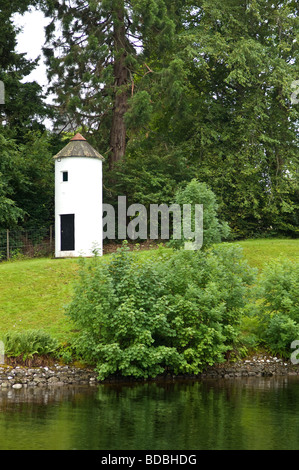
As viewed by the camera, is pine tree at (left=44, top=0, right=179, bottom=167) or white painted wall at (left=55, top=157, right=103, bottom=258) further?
pine tree at (left=44, top=0, right=179, bottom=167)

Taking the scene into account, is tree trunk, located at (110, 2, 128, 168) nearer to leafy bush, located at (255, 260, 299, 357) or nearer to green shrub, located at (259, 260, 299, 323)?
green shrub, located at (259, 260, 299, 323)

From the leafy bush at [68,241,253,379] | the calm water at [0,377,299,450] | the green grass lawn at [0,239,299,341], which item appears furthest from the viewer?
the green grass lawn at [0,239,299,341]

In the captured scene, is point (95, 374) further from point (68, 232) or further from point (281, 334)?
point (68, 232)

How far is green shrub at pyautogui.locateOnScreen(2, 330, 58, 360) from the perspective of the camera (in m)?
21.2

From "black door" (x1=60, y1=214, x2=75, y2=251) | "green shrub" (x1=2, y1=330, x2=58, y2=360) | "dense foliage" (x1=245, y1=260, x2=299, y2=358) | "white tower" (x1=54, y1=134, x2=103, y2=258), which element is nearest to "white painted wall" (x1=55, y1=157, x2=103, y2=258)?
"white tower" (x1=54, y1=134, x2=103, y2=258)

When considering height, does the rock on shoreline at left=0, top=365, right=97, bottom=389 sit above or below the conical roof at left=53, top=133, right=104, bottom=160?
below

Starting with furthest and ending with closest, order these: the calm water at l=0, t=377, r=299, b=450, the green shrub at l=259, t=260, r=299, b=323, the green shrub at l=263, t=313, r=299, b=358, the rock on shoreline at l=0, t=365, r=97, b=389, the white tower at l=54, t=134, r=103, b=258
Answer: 1. the white tower at l=54, t=134, r=103, b=258
2. the green shrub at l=259, t=260, r=299, b=323
3. the green shrub at l=263, t=313, r=299, b=358
4. the rock on shoreline at l=0, t=365, r=97, b=389
5. the calm water at l=0, t=377, r=299, b=450

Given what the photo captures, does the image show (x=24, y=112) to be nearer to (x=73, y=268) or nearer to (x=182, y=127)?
(x=182, y=127)

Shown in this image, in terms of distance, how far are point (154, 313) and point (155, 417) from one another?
509 centimetres

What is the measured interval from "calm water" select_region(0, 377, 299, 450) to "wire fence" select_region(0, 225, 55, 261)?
47.8 ft

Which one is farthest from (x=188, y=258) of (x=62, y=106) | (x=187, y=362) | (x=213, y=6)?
(x=213, y=6)

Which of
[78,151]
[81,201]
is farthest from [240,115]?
[81,201]

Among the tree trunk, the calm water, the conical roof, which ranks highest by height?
the tree trunk

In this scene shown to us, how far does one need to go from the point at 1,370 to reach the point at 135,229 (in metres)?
18.0
